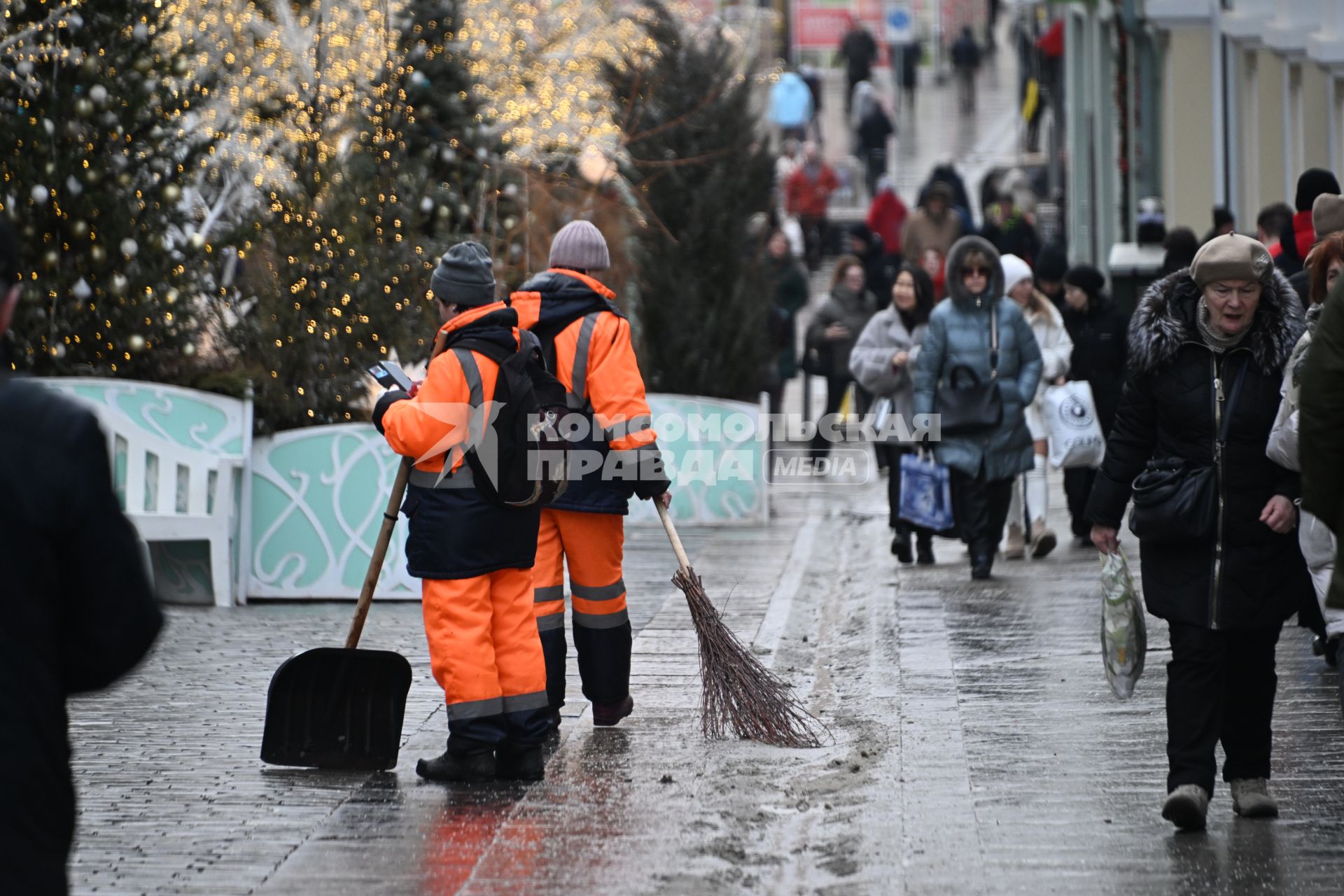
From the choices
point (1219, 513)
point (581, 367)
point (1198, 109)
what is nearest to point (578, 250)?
point (581, 367)

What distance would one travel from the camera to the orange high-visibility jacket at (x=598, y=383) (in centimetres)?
730

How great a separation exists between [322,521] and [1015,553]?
4.37 m

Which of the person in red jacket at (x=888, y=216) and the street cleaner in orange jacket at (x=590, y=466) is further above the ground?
the person in red jacket at (x=888, y=216)

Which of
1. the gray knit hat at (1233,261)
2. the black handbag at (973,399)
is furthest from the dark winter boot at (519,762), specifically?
the black handbag at (973,399)

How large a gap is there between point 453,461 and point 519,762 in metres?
1.03

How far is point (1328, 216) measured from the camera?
7.77m

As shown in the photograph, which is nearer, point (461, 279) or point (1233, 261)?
point (1233, 261)

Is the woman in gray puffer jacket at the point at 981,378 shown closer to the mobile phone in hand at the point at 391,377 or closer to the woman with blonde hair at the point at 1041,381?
the woman with blonde hair at the point at 1041,381

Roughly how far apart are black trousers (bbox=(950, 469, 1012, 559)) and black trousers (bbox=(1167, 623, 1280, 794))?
530 cm

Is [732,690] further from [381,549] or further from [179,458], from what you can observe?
[179,458]

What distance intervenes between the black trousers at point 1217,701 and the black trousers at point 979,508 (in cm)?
530

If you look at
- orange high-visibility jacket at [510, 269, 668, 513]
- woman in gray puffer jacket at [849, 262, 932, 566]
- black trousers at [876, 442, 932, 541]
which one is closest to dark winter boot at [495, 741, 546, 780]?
orange high-visibility jacket at [510, 269, 668, 513]

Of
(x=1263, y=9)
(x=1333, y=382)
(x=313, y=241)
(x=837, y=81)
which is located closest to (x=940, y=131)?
(x=837, y=81)

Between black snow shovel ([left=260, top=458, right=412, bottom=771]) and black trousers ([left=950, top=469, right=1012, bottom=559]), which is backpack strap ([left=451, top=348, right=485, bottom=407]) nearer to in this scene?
black snow shovel ([left=260, top=458, right=412, bottom=771])
